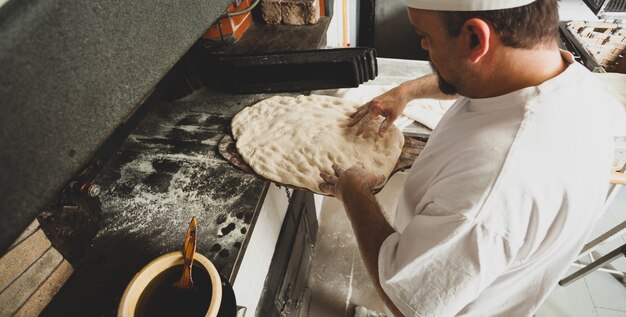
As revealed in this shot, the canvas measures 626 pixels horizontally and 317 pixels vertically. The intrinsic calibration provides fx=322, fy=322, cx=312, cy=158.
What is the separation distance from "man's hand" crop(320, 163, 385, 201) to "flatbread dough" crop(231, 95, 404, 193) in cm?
5

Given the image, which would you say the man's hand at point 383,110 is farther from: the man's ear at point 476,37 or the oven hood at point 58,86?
the oven hood at point 58,86

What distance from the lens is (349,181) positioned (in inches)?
53.6

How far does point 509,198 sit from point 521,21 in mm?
448

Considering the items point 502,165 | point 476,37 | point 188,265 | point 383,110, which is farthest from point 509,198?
point 383,110

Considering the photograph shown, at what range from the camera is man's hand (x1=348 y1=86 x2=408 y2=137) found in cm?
167

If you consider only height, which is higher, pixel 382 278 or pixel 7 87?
pixel 7 87

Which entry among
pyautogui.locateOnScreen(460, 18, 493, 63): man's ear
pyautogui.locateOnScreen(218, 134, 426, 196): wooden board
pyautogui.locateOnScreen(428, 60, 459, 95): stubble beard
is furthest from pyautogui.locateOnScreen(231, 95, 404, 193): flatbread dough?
pyautogui.locateOnScreen(460, 18, 493, 63): man's ear

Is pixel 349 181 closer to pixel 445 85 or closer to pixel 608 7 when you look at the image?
pixel 445 85

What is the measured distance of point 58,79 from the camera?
42 centimetres

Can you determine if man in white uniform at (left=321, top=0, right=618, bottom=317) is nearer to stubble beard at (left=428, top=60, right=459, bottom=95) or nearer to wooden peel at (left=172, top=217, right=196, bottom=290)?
stubble beard at (left=428, top=60, right=459, bottom=95)

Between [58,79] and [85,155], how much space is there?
11 centimetres

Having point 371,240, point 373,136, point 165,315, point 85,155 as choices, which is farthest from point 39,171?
point 373,136

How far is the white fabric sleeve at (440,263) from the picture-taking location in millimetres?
820

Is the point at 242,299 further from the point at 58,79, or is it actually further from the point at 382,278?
the point at 58,79
